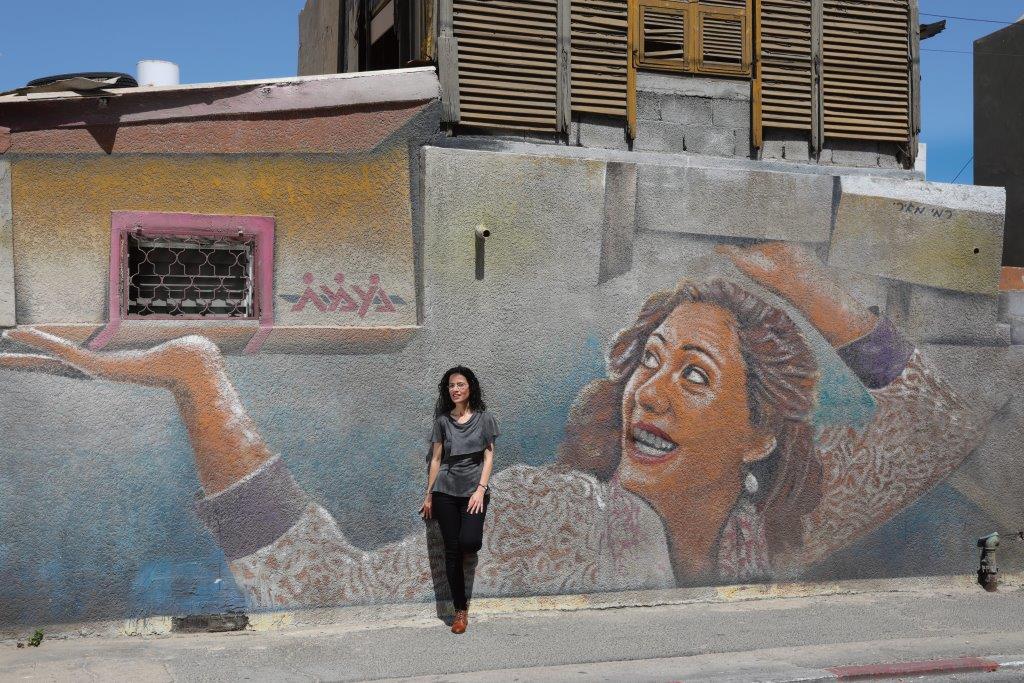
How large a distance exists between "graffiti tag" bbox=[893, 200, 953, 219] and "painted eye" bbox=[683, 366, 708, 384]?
6.68 ft

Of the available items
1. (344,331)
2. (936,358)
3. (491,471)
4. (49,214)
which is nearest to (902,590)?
(936,358)

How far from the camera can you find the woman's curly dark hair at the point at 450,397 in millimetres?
7035

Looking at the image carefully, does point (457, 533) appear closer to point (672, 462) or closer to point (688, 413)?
point (672, 462)

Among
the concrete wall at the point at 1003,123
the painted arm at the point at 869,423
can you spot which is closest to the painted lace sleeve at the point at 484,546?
the painted arm at the point at 869,423

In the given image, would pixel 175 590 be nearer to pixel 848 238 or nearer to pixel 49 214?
pixel 49 214

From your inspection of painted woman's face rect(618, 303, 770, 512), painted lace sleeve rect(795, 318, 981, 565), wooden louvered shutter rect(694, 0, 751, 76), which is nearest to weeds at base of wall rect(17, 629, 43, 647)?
painted woman's face rect(618, 303, 770, 512)

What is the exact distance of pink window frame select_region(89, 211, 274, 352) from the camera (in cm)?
658

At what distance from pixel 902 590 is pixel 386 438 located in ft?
13.6

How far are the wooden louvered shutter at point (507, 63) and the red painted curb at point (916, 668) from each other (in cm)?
402

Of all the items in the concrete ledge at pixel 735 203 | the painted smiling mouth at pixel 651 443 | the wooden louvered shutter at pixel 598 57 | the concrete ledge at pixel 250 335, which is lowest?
the painted smiling mouth at pixel 651 443

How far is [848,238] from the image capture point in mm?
8156

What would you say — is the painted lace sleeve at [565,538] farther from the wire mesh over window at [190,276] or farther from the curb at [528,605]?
the wire mesh over window at [190,276]

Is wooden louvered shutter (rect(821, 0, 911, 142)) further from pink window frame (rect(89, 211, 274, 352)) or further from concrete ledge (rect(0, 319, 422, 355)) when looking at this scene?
pink window frame (rect(89, 211, 274, 352))

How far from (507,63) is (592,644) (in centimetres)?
392
